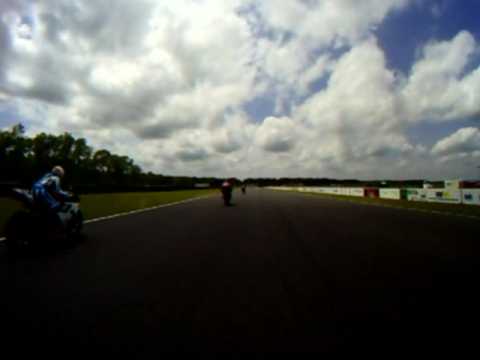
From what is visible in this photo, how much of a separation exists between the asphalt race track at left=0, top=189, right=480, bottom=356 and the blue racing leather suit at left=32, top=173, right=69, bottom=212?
107cm

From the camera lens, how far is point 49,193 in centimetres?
583

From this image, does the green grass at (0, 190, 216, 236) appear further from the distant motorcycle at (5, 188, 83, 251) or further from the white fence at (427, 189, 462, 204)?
the white fence at (427, 189, 462, 204)

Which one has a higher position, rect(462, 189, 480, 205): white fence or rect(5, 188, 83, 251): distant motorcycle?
rect(5, 188, 83, 251): distant motorcycle

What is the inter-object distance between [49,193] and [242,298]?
17.0 feet

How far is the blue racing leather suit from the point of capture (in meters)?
5.71

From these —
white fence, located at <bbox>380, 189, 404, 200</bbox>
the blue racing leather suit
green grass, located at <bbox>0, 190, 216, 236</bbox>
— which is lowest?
white fence, located at <bbox>380, 189, 404, 200</bbox>

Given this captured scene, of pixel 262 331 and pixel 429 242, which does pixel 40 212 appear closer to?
pixel 262 331

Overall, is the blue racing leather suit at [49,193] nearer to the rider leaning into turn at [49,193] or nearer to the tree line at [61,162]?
the rider leaning into turn at [49,193]

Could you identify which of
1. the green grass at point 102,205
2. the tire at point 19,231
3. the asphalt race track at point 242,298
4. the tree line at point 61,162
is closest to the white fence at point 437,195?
the asphalt race track at point 242,298

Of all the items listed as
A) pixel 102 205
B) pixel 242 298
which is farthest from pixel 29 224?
pixel 102 205

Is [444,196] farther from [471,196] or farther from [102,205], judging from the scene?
[102,205]

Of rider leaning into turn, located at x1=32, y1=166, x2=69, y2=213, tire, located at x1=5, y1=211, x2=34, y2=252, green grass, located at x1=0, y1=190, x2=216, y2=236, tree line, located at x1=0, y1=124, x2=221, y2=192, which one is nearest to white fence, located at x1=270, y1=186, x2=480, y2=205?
green grass, located at x1=0, y1=190, x2=216, y2=236

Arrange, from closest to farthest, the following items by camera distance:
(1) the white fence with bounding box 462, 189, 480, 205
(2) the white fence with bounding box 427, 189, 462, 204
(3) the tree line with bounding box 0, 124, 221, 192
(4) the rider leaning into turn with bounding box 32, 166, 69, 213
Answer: (4) the rider leaning into turn with bounding box 32, 166, 69, 213 < (1) the white fence with bounding box 462, 189, 480, 205 < (2) the white fence with bounding box 427, 189, 462, 204 < (3) the tree line with bounding box 0, 124, 221, 192

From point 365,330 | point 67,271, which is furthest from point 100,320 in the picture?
point 365,330
